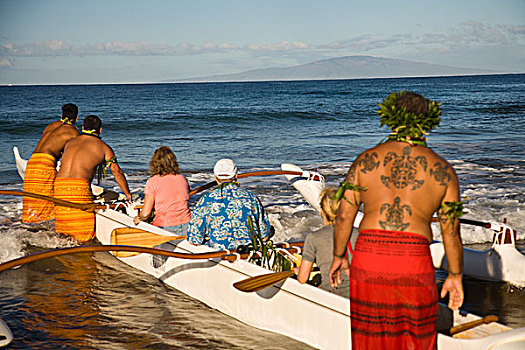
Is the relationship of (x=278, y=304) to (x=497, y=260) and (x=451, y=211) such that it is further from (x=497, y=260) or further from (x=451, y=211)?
(x=497, y=260)

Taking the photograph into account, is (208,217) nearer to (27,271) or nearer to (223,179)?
(223,179)

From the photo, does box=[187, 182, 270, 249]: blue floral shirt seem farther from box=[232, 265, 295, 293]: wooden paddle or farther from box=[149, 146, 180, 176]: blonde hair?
box=[149, 146, 180, 176]: blonde hair

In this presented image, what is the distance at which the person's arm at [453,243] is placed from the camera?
2.81 metres

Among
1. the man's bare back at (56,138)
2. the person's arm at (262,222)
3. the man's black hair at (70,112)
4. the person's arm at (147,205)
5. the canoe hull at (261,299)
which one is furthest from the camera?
the man's bare back at (56,138)

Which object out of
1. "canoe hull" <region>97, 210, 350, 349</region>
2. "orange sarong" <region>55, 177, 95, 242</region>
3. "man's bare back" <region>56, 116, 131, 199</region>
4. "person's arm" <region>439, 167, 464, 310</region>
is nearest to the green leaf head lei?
"person's arm" <region>439, 167, 464, 310</region>

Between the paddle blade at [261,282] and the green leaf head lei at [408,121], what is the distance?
1562mm

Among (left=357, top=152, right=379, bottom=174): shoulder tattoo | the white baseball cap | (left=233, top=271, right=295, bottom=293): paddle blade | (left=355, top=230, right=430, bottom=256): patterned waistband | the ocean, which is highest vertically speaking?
(left=357, top=152, right=379, bottom=174): shoulder tattoo

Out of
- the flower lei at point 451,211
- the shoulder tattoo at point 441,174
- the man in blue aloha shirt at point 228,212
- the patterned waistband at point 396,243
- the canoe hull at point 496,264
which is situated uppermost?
the shoulder tattoo at point 441,174

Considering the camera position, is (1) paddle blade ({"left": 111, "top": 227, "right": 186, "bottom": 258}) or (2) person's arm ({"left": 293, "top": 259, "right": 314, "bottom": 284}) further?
(1) paddle blade ({"left": 111, "top": 227, "right": 186, "bottom": 258})

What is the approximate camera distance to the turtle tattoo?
9.31ft

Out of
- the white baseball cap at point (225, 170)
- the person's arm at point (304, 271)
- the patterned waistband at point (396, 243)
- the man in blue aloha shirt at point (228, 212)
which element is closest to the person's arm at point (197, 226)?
the man in blue aloha shirt at point (228, 212)

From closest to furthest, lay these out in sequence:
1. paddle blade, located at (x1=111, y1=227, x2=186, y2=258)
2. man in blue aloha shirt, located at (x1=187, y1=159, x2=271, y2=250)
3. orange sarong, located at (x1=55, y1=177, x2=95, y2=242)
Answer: man in blue aloha shirt, located at (x1=187, y1=159, x2=271, y2=250) < paddle blade, located at (x1=111, y1=227, x2=186, y2=258) < orange sarong, located at (x1=55, y1=177, x2=95, y2=242)

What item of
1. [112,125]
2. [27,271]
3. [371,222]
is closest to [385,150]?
[371,222]

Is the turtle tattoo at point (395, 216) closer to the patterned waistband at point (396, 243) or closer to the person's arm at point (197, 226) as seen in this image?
the patterned waistband at point (396, 243)
